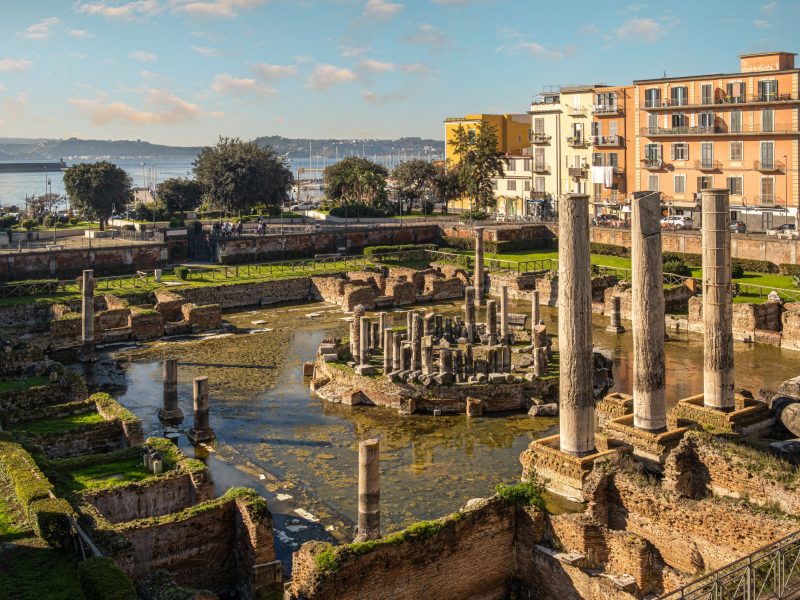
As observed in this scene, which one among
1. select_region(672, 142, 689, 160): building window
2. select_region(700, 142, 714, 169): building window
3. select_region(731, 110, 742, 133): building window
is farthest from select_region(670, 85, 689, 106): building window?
select_region(731, 110, 742, 133): building window

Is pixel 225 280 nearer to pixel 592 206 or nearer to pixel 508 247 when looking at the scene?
pixel 508 247

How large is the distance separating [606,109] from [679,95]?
711 cm

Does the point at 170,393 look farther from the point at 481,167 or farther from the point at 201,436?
the point at 481,167

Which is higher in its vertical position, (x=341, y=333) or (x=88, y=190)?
(x=88, y=190)

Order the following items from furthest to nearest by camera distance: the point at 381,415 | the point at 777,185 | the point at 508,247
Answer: the point at 508,247, the point at 777,185, the point at 381,415

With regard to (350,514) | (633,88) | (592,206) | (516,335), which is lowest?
(350,514)

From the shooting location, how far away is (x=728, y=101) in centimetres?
6166

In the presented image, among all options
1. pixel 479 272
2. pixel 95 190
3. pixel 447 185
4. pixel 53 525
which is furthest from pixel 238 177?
pixel 53 525

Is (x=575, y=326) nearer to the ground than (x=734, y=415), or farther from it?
farther from it

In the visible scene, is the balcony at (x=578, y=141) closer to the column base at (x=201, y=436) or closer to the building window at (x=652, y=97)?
the building window at (x=652, y=97)

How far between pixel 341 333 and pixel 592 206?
120ft

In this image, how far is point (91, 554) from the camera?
54.4 ft

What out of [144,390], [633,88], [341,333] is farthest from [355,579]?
[633,88]

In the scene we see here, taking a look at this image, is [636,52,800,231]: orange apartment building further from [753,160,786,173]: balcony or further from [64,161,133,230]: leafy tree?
[64,161,133,230]: leafy tree
